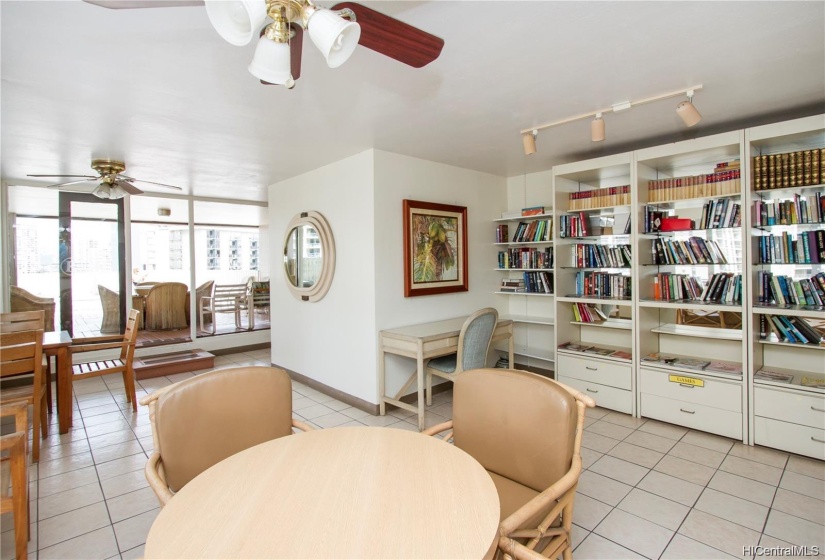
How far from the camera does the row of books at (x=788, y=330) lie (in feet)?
9.61

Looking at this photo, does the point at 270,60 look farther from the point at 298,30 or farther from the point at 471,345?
the point at 471,345

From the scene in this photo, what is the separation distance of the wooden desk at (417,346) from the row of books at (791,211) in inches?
99.6

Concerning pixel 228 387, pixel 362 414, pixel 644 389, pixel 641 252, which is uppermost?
pixel 641 252

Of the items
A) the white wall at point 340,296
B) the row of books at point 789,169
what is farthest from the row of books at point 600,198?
the white wall at point 340,296

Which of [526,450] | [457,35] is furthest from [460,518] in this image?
[457,35]

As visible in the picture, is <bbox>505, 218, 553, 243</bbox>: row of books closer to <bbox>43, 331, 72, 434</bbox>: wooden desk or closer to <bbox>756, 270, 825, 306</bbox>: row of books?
<bbox>756, 270, 825, 306</bbox>: row of books

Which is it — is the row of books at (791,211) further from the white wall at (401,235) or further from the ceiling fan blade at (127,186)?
the ceiling fan blade at (127,186)

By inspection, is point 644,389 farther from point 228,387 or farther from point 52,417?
point 52,417

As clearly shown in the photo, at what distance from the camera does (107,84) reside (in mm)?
2334

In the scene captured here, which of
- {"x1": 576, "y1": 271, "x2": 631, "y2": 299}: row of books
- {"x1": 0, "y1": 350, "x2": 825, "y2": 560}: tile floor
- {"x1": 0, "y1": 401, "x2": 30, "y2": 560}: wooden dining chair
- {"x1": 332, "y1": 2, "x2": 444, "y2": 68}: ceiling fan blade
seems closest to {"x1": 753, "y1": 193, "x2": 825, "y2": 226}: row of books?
{"x1": 576, "y1": 271, "x2": 631, "y2": 299}: row of books

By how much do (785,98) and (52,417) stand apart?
651 cm

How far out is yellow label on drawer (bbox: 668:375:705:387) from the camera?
323 cm

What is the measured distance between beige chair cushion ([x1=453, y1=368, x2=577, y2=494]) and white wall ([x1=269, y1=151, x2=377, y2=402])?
210cm

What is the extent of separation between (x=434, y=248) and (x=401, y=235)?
1.42 ft
